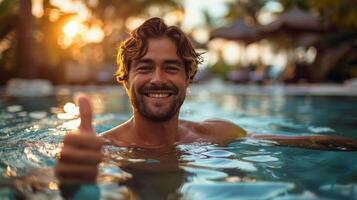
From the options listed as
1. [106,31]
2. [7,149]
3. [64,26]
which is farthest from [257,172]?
[106,31]

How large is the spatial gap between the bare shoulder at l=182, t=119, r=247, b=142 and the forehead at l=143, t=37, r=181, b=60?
1094mm

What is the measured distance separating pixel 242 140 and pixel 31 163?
2.04m

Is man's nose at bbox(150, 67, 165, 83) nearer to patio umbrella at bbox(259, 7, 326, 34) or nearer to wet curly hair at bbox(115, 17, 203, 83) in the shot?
wet curly hair at bbox(115, 17, 203, 83)

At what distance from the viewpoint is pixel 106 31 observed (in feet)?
90.8

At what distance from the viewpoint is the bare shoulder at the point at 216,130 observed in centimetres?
393

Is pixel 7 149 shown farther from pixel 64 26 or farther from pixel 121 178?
pixel 64 26

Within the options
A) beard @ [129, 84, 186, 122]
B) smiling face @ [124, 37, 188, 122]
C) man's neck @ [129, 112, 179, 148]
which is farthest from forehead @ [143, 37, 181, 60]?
man's neck @ [129, 112, 179, 148]

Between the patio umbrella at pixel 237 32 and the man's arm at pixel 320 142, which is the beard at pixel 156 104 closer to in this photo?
the man's arm at pixel 320 142

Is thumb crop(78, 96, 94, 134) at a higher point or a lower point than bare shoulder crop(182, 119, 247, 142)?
higher

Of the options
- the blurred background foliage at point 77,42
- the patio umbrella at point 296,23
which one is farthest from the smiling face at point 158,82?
the patio umbrella at point 296,23

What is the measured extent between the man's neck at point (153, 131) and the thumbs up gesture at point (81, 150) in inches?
48.9

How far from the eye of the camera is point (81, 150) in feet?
6.14

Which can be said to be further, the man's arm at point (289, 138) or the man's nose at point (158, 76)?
the man's arm at point (289, 138)

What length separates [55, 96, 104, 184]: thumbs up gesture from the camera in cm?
183
